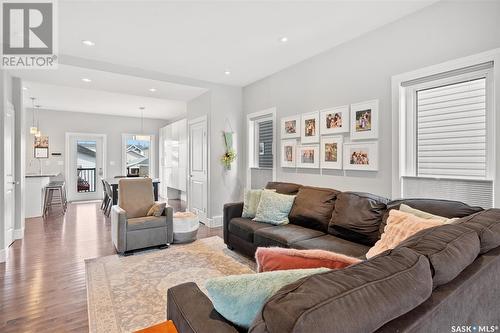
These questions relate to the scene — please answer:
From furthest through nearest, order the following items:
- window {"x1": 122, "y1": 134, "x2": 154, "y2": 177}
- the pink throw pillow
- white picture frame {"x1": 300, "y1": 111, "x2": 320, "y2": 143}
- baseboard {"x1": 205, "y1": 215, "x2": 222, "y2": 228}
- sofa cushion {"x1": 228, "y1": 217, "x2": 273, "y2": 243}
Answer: window {"x1": 122, "y1": 134, "x2": 154, "y2": 177}
baseboard {"x1": 205, "y1": 215, "x2": 222, "y2": 228}
white picture frame {"x1": 300, "y1": 111, "x2": 320, "y2": 143}
sofa cushion {"x1": 228, "y1": 217, "x2": 273, "y2": 243}
the pink throw pillow

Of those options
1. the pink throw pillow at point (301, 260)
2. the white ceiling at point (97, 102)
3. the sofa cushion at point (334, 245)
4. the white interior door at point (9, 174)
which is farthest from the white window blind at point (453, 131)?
the white ceiling at point (97, 102)

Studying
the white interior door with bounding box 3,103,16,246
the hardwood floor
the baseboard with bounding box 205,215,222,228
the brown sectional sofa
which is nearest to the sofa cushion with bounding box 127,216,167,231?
the hardwood floor

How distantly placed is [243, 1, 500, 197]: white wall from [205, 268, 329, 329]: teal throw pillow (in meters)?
2.46

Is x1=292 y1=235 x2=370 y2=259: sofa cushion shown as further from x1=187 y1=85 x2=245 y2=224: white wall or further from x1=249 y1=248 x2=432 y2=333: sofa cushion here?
x1=187 y1=85 x2=245 y2=224: white wall

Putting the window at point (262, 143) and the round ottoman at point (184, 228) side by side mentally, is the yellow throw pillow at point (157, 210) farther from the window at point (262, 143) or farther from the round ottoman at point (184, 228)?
the window at point (262, 143)

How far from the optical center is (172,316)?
4.03 feet

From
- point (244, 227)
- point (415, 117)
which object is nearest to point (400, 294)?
point (415, 117)

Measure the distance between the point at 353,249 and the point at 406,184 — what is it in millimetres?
999

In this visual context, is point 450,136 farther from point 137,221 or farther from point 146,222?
point 137,221

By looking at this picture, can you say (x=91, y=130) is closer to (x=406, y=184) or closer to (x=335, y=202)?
(x=335, y=202)

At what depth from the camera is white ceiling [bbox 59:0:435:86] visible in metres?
2.60

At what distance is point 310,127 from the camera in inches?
151

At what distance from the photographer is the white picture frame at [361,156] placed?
9.90ft

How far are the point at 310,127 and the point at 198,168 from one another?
2738 millimetres
